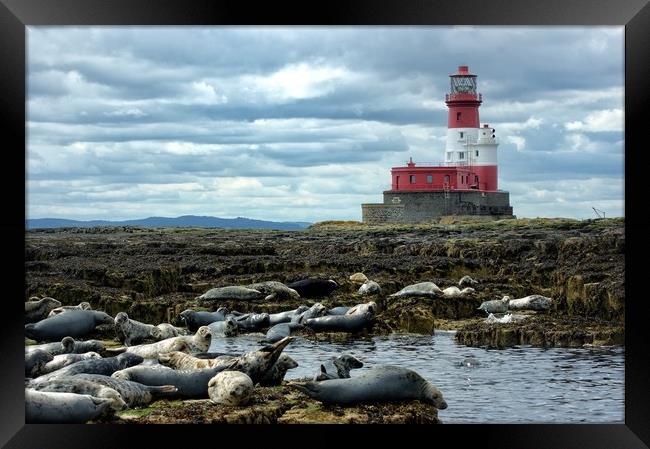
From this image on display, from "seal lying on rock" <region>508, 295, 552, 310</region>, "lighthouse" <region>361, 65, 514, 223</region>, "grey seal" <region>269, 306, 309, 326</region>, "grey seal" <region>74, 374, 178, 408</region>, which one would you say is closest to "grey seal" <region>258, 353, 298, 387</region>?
"grey seal" <region>74, 374, 178, 408</region>

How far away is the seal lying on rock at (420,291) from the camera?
44.1 ft

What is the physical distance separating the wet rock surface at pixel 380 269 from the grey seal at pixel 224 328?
102cm

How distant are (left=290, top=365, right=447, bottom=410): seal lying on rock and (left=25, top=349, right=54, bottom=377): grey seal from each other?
242 centimetres

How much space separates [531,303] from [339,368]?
6.06 metres

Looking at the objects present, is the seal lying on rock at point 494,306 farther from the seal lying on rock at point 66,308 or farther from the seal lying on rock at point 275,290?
the seal lying on rock at point 66,308

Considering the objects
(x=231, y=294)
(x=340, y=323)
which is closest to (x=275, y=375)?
(x=340, y=323)

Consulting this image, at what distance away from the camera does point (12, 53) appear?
20.8 ft

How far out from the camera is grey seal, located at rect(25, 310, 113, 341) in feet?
34.1

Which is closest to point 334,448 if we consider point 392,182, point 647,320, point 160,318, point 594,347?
point 647,320

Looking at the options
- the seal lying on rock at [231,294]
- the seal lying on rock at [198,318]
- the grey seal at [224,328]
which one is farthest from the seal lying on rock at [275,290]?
the grey seal at [224,328]

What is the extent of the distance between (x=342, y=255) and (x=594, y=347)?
6940 millimetres

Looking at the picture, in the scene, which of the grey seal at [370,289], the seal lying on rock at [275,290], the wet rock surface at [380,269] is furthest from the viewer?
the grey seal at [370,289]

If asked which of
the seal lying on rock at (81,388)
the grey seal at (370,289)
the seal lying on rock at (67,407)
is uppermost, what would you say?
the grey seal at (370,289)

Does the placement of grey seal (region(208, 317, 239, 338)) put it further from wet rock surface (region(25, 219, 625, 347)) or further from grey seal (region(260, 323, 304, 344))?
wet rock surface (region(25, 219, 625, 347))
